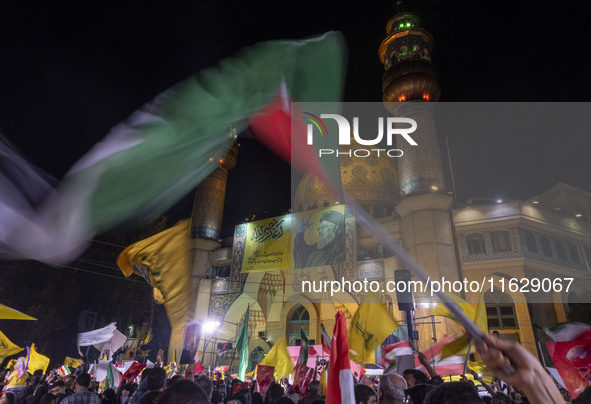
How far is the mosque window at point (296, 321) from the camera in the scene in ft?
83.8

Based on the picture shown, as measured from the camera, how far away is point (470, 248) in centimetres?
2195

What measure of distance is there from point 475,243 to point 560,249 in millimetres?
5491

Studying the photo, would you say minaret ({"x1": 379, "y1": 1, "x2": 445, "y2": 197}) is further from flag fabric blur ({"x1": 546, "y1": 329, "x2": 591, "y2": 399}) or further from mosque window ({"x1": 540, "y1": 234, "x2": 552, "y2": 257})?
flag fabric blur ({"x1": 546, "y1": 329, "x2": 591, "y2": 399})

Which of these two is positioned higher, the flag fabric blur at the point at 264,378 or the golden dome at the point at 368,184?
the golden dome at the point at 368,184

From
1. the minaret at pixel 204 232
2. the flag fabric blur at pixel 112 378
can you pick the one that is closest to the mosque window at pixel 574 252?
the flag fabric blur at pixel 112 378

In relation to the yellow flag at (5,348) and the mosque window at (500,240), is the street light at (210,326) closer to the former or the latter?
the yellow flag at (5,348)

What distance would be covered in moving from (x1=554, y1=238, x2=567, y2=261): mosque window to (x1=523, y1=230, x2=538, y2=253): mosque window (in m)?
1.99

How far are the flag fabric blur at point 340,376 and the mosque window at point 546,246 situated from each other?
78.5ft

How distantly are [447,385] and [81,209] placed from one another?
443 cm

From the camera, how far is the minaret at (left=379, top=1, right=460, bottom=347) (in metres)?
21.1

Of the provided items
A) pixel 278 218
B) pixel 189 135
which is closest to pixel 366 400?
pixel 189 135

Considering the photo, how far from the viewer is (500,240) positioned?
21.5m

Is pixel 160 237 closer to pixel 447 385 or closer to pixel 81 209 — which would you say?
pixel 81 209

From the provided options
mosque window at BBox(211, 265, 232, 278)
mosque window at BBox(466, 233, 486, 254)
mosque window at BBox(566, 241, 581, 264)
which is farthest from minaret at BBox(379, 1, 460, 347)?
mosque window at BBox(211, 265, 232, 278)
